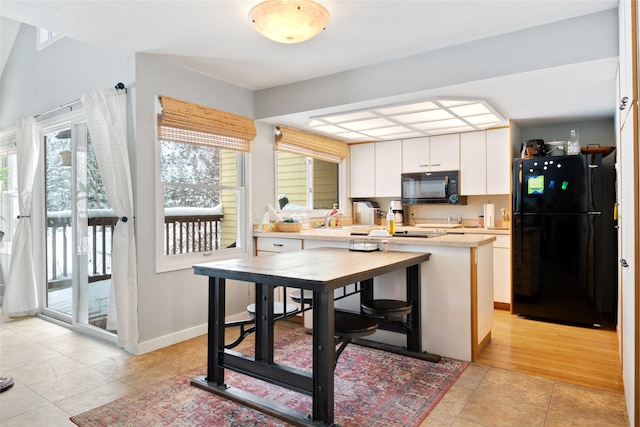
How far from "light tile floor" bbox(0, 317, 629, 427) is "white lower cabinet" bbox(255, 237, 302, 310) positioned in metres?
0.90

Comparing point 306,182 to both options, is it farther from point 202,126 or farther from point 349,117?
point 202,126

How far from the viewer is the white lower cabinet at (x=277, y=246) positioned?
12.3ft

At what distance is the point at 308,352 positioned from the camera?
3.04 m

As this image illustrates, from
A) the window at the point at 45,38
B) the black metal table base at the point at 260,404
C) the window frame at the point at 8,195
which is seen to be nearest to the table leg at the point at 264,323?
the black metal table base at the point at 260,404

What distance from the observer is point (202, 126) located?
3.50m

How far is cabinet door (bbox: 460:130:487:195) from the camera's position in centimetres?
459

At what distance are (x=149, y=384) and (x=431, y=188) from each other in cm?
365

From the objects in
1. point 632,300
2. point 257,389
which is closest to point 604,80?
point 632,300

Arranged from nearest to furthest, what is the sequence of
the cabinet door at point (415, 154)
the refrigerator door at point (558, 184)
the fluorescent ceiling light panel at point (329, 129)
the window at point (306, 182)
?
the refrigerator door at point (558, 184)
the fluorescent ceiling light panel at point (329, 129)
the window at point (306, 182)
the cabinet door at point (415, 154)

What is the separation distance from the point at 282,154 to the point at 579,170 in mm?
3014

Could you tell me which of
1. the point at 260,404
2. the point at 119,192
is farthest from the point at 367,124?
the point at 260,404

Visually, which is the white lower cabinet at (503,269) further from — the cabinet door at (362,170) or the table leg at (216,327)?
the table leg at (216,327)

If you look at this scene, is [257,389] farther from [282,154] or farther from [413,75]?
[282,154]

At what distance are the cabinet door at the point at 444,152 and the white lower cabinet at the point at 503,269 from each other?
41.0 inches
